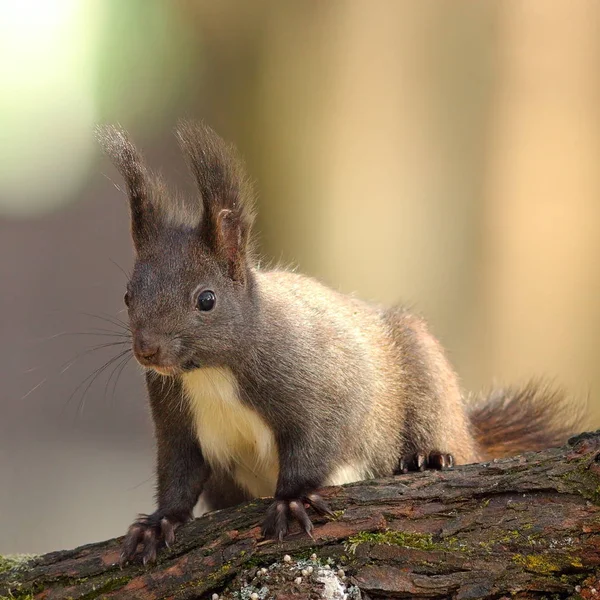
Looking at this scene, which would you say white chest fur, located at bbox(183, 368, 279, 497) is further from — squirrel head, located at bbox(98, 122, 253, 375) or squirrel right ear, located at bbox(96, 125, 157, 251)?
squirrel right ear, located at bbox(96, 125, 157, 251)

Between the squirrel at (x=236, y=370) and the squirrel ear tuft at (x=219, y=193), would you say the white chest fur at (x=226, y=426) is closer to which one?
the squirrel at (x=236, y=370)

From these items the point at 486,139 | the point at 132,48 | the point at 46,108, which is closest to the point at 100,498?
the point at 46,108

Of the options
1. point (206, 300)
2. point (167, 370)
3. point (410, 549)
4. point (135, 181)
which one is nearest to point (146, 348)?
point (167, 370)

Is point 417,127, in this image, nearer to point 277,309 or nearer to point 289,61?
point 289,61

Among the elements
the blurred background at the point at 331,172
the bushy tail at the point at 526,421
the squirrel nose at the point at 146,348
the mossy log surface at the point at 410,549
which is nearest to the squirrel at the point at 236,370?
the squirrel nose at the point at 146,348

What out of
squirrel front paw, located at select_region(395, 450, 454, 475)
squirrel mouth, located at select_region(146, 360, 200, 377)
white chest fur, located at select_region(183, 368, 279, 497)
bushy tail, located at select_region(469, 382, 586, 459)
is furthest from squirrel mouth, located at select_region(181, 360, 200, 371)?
bushy tail, located at select_region(469, 382, 586, 459)
